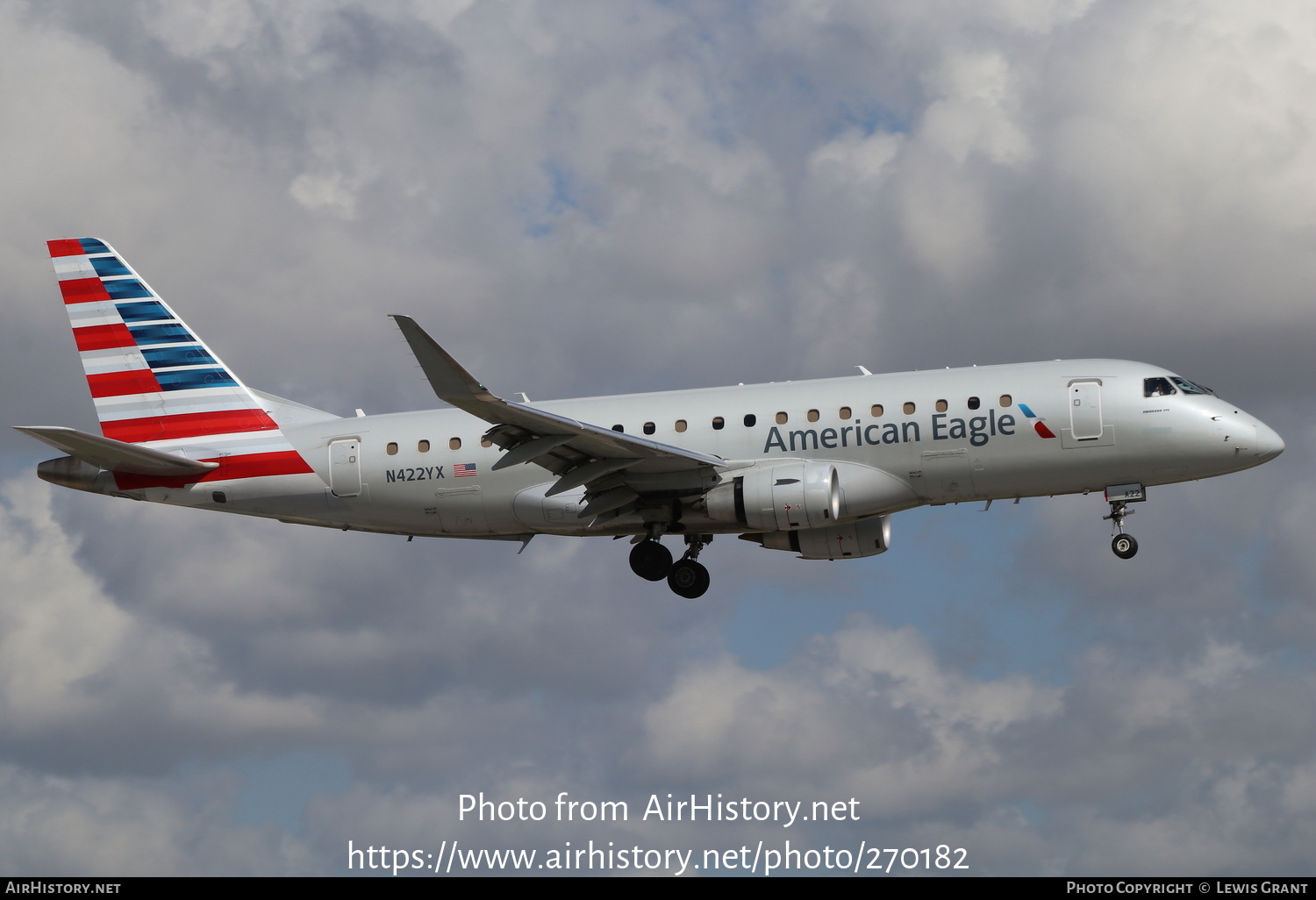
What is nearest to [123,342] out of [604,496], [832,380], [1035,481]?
[604,496]

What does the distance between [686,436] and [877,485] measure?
5.28 meters

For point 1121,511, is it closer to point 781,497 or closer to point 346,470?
point 781,497

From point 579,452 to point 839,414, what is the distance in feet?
22.2

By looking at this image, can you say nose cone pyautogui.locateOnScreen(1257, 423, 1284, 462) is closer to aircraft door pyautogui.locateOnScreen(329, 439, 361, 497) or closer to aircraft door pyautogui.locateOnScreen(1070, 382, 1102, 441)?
aircraft door pyautogui.locateOnScreen(1070, 382, 1102, 441)

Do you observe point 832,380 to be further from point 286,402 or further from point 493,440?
point 286,402

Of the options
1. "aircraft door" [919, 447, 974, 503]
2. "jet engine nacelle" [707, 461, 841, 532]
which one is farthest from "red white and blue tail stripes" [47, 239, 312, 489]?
"aircraft door" [919, 447, 974, 503]

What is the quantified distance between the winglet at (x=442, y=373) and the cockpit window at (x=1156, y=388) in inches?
645

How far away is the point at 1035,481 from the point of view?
37.6m

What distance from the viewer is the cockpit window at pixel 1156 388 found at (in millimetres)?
37344

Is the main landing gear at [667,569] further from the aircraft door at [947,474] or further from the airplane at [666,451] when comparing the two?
the aircraft door at [947,474]

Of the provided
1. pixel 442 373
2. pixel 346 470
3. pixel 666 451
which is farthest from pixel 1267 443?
pixel 346 470

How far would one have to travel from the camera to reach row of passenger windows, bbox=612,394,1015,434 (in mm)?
37594

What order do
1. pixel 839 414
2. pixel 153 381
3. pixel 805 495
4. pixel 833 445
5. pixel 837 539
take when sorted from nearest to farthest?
1. pixel 805 495
2. pixel 833 445
3. pixel 839 414
4. pixel 837 539
5. pixel 153 381

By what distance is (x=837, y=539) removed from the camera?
42.5 metres
